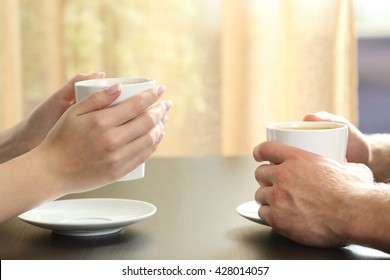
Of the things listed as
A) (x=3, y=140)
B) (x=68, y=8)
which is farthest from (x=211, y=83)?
(x=3, y=140)

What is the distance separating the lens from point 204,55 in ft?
8.43

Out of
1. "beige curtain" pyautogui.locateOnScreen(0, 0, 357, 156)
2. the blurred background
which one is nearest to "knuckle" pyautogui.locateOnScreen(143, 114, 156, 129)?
"beige curtain" pyautogui.locateOnScreen(0, 0, 357, 156)

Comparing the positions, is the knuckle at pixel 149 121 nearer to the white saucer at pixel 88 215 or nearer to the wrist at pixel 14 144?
the white saucer at pixel 88 215

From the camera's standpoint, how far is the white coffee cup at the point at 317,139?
3.48 ft

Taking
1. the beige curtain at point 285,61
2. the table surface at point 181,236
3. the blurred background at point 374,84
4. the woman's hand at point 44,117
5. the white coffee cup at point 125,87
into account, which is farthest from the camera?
the blurred background at point 374,84

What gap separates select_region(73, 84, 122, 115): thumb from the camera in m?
1.07

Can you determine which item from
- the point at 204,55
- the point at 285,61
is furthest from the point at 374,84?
the point at 204,55

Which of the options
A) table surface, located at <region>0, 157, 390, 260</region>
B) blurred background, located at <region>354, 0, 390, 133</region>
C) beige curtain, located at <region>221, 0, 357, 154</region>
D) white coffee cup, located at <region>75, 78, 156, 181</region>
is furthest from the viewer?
blurred background, located at <region>354, 0, 390, 133</region>

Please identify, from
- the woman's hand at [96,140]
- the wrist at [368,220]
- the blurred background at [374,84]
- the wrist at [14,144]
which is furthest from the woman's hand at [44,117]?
the blurred background at [374,84]

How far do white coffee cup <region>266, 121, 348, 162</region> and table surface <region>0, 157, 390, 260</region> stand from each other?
129 millimetres

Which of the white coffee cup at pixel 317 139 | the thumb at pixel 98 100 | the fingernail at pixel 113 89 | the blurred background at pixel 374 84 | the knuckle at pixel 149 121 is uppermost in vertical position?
the fingernail at pixel 113 89

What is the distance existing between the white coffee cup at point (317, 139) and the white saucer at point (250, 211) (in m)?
0.11

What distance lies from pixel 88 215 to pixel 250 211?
0.24m

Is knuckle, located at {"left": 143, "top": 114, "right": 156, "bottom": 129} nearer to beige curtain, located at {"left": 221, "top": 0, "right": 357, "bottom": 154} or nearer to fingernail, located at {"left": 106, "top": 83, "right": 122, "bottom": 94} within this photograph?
fingernail, located at {"left": 106, "top": 83, "right": 122, "bottom": 94}
